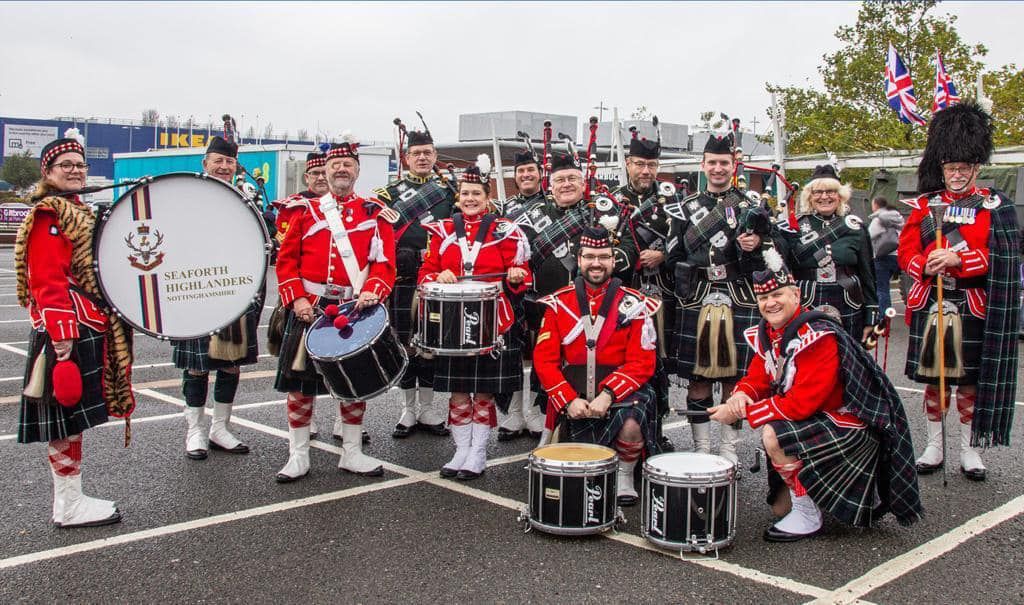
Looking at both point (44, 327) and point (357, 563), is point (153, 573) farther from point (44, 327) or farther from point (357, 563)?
point (44, 327)

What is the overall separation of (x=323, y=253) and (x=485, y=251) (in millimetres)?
899

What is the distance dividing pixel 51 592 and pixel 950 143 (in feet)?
16.1

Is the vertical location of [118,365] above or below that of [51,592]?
above

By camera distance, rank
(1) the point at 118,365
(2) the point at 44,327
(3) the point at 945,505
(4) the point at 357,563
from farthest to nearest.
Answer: (3) the point at 945,505 → (1) the point at 118,365 → (2) the point at 44,327 → (4) the point at 357,563

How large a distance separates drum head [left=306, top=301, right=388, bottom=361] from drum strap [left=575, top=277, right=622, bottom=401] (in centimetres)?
100

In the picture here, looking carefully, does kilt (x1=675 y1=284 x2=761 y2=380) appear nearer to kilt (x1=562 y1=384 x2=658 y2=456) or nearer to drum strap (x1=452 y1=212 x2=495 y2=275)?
kilt (x1=562 y1=384 x2=658 y2=456)

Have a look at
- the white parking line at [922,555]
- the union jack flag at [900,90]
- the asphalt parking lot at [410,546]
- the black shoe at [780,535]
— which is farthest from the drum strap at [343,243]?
the union jack flag at [900,90]

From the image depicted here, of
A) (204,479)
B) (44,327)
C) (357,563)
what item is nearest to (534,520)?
(357,563)

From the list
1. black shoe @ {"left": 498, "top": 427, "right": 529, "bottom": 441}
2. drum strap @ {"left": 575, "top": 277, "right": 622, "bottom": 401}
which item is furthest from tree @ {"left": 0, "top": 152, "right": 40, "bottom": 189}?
drum strap @ {"left": 575, "top": 277, "right": 622, "bottom": 401}

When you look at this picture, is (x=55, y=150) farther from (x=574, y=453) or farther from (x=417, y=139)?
(x=574, y=453)

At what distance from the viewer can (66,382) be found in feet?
12.7

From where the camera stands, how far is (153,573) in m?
3.58

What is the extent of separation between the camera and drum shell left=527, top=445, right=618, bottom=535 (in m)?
3.96

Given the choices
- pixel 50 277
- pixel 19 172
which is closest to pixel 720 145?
pixel 50 277
